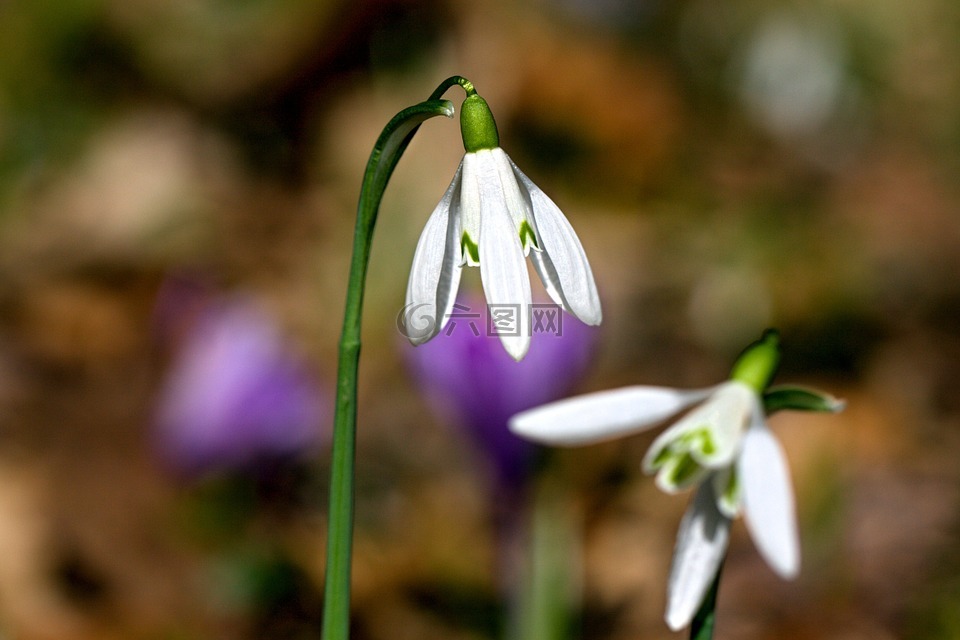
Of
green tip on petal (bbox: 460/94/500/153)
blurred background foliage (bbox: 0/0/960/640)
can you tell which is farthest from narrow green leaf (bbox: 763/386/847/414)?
blurred background foliage (bbox: 0/0/960/640)

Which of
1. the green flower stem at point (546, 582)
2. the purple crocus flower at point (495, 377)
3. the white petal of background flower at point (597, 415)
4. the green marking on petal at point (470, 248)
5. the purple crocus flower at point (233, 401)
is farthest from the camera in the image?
the purple crocus flower at point (233, 401)

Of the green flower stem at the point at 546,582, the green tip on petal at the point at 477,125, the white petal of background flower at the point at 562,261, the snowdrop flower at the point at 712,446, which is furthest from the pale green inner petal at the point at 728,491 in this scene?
the green flower stem at the point at 546,582

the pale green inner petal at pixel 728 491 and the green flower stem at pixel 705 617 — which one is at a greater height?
the pale green inner petal at pixel 728 491

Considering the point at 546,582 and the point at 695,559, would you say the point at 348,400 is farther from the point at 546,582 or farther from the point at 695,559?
the point at 546,582

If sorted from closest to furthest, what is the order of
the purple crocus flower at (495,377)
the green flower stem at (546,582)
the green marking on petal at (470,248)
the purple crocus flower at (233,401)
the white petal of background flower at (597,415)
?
the white petal of background flower at (597,415)
the green marking on petal at (470,248)
the green flower stem at (546,582)
the purple crocus flower at (495,377)
the purple crocus flower at (233,401)

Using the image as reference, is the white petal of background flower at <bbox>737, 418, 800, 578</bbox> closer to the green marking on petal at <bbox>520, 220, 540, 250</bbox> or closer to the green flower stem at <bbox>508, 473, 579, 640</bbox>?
the green marking on petal at <bbox>520, 220, 540, 250</bbox>

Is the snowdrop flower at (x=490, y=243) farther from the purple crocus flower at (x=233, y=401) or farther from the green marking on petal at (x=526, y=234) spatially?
the purple crocus flower at (x=233, y=401)
